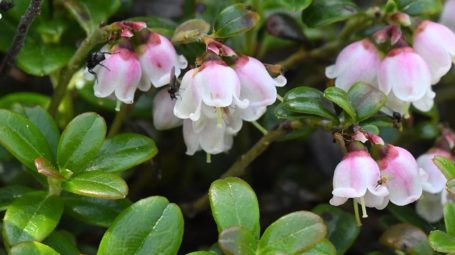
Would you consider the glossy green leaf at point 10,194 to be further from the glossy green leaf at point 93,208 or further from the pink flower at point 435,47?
the pink flower at point 435,47

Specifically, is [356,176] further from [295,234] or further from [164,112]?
[164,112]

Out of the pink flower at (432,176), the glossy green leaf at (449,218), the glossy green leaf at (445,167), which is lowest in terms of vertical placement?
the pink flower at (432,176)

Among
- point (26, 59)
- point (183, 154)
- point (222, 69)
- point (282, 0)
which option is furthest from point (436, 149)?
point (26, 59)

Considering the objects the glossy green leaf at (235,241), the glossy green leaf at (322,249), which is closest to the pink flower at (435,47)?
the glossy green leaf at (322,249)

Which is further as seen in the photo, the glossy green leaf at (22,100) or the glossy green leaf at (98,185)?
the glossy green leaf at (22,100)

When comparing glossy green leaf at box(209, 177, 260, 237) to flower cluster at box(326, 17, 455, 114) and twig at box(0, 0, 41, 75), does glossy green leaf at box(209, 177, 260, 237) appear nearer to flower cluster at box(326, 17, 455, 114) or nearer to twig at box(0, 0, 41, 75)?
flower cluster at box(326, 17, 455, 114)

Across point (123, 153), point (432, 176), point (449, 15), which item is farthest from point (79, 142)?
point (449, 15)

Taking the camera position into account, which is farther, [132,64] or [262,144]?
[262,144]
